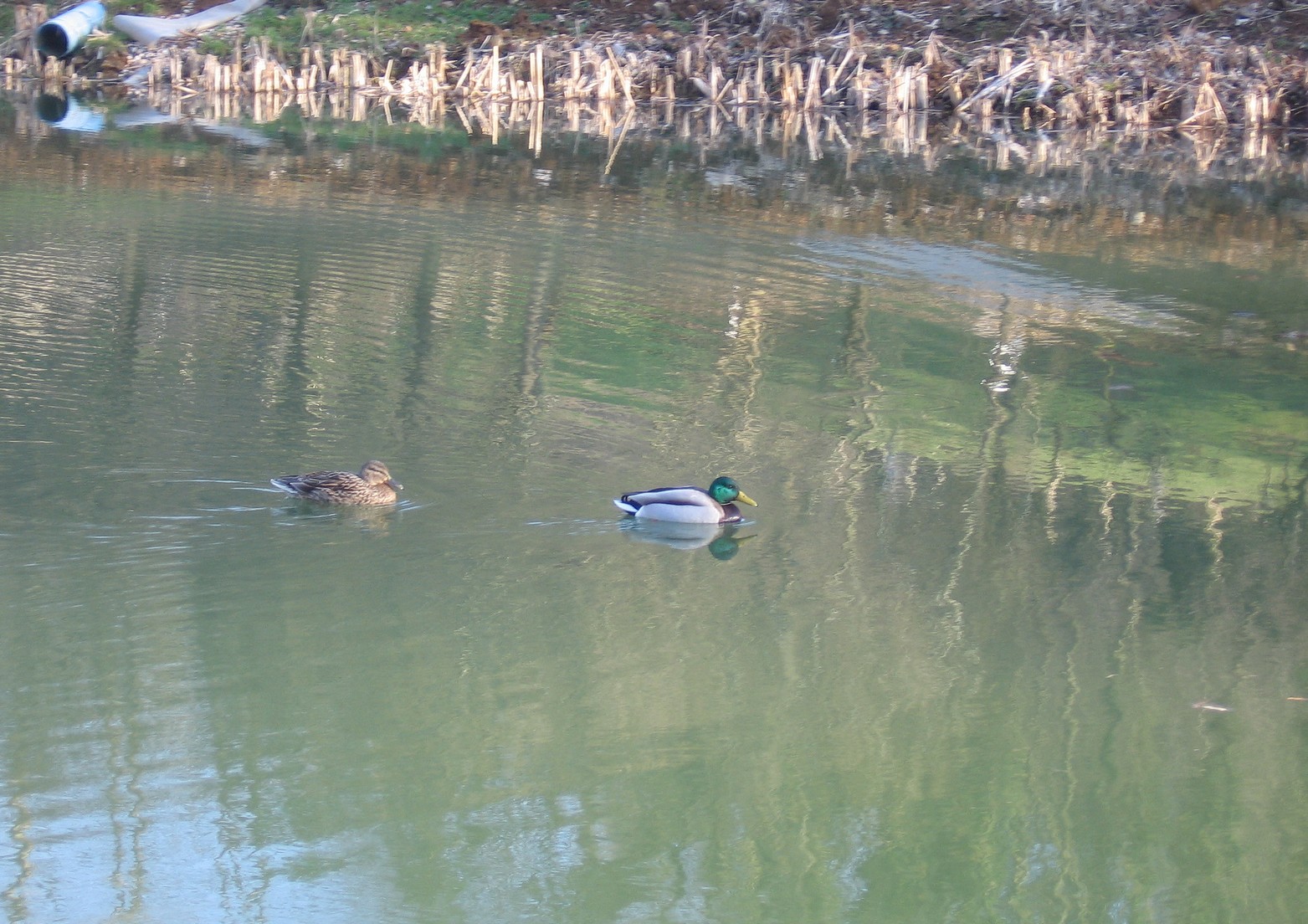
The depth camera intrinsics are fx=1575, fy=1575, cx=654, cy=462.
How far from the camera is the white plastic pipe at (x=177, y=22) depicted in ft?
124

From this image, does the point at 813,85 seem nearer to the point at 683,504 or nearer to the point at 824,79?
the point at 824,79

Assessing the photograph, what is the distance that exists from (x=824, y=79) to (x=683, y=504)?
2781 cm

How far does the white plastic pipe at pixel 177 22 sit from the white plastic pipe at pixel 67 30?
1374 millimetres

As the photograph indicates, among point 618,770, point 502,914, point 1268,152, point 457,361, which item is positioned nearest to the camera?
point 502,914

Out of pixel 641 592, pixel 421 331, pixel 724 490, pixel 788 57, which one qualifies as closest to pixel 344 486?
pixel 641 592

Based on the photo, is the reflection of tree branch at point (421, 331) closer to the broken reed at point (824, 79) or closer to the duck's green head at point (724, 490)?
the duck's green head at point (724, 490)

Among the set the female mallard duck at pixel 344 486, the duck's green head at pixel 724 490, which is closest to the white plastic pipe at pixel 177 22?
the female mallard duck at pixel 344 486

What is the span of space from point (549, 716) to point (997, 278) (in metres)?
10.3

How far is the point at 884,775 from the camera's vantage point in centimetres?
634

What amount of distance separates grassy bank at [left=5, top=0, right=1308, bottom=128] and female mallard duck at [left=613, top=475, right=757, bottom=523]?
25.2m

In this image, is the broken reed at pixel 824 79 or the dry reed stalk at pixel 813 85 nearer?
the broken reed at pixel 824 79

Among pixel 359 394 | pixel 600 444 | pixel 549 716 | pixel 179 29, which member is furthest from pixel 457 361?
pixel 179 29

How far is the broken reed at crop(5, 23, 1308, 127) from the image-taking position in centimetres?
3198

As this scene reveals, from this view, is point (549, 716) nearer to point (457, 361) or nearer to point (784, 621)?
point (784, 621)
